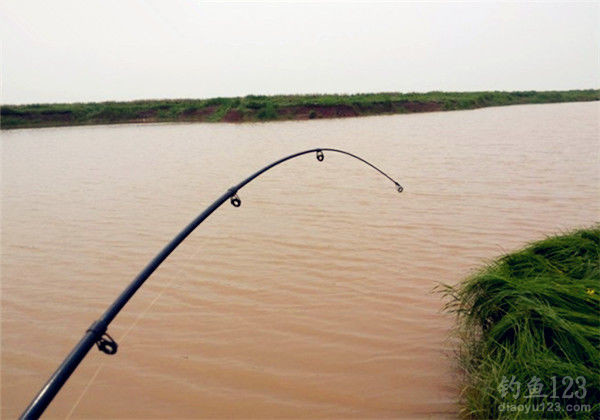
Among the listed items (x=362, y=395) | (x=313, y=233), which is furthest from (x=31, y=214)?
(x=362, y=395)

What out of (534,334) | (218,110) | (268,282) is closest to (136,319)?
(268,282)

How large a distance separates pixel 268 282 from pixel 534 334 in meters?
2.70

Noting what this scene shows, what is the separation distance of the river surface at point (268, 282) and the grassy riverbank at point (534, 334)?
326mm

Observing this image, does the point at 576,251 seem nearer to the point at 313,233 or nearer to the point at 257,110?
the point at 313,233

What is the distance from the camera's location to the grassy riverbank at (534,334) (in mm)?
2051

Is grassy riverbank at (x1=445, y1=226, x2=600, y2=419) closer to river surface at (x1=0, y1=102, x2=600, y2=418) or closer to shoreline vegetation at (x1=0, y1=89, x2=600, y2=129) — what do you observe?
river surface at (x1=0, y1=102, x2=600, y2=418)

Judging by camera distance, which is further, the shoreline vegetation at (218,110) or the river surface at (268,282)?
the shoreline vegetation at (218,110)

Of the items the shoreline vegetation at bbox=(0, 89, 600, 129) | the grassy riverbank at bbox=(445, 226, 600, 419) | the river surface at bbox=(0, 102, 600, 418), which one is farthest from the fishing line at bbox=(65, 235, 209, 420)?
the shoreline vegetation at bbox=(0, 89, 600, 129)

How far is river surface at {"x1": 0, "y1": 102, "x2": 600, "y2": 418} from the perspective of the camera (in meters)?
2.81

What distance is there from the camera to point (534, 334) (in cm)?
237

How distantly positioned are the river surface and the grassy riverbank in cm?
33

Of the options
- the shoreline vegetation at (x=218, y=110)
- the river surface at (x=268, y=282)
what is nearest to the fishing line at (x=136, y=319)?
the river surface at (x=268, y=282)

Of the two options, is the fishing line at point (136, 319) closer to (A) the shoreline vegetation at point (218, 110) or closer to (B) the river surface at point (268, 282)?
(B) the river surface at point (268, 282)

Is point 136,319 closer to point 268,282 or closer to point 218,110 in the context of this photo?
point 268,282
